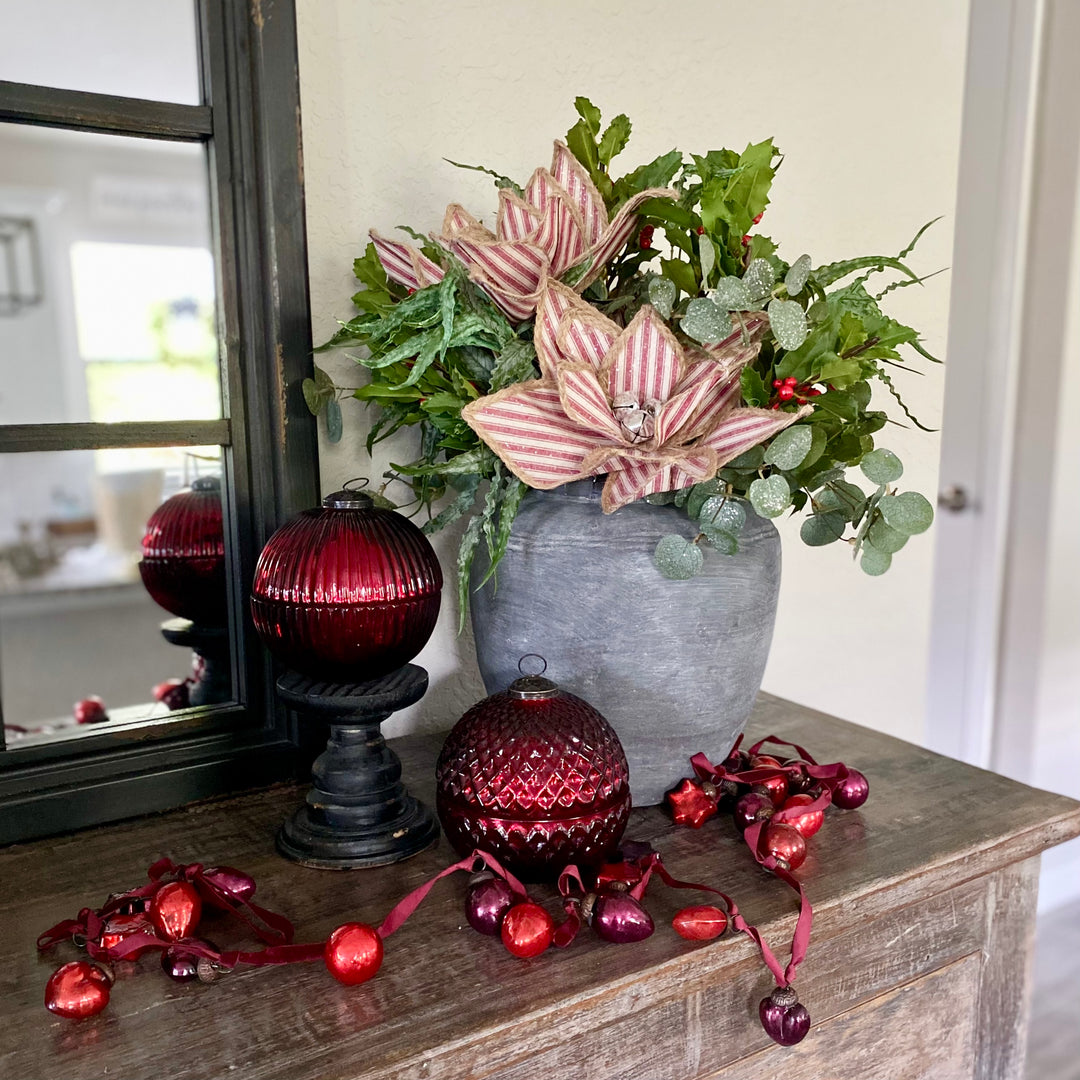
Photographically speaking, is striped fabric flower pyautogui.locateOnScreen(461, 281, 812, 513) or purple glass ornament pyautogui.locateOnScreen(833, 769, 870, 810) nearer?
striped fabric flower pyautogui.locateOnScreen(461, 281, 812, 513)

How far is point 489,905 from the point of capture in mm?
572

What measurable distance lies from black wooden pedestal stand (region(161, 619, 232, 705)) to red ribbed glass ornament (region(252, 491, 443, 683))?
185 millimetres

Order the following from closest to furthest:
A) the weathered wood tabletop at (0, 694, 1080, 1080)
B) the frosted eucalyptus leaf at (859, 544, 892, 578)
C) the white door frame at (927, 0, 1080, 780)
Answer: the weathered wood tabletop at (0, 694, 1080, 1080)
the frosted eucalyptus leaf at (859, 544, 892, 578)
the white door frame at (927, 0, 1080, 780)

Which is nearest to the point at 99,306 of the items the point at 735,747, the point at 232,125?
the point at 232,125

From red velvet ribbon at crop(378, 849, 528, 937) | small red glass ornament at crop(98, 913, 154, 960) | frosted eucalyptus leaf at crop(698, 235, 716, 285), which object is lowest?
small red glass ornament at crop(98, 913, 154, 960)

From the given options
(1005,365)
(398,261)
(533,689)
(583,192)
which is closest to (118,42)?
(398,261)

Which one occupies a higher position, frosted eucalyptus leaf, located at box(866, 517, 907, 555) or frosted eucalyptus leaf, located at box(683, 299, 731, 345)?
frosted eucalyptus leaf, located at box(683, 299, 731, 345)

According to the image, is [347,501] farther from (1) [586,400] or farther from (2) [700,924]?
(2) [700,924]

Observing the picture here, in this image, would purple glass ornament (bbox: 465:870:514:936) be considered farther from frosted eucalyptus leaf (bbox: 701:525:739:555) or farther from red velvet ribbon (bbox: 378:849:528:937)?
frosted eucalyptus leaf (bbox: 701:525:739:555)

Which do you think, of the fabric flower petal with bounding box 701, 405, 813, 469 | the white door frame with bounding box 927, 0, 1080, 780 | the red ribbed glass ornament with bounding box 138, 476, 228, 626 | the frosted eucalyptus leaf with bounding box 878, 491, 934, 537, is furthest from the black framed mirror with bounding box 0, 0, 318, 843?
the white door frame with bounding box 927, 0, 1080, 780

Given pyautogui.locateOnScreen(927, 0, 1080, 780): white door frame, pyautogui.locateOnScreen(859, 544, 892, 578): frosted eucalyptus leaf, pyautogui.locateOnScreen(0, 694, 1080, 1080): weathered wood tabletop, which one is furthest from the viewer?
pyautogui.locateOnScreen(927, 0, 1080, 780): white door frame

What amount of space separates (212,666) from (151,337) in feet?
1.19

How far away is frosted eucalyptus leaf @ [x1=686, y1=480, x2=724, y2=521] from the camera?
0.68 metres

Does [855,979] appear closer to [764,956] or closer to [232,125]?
[764,956]
